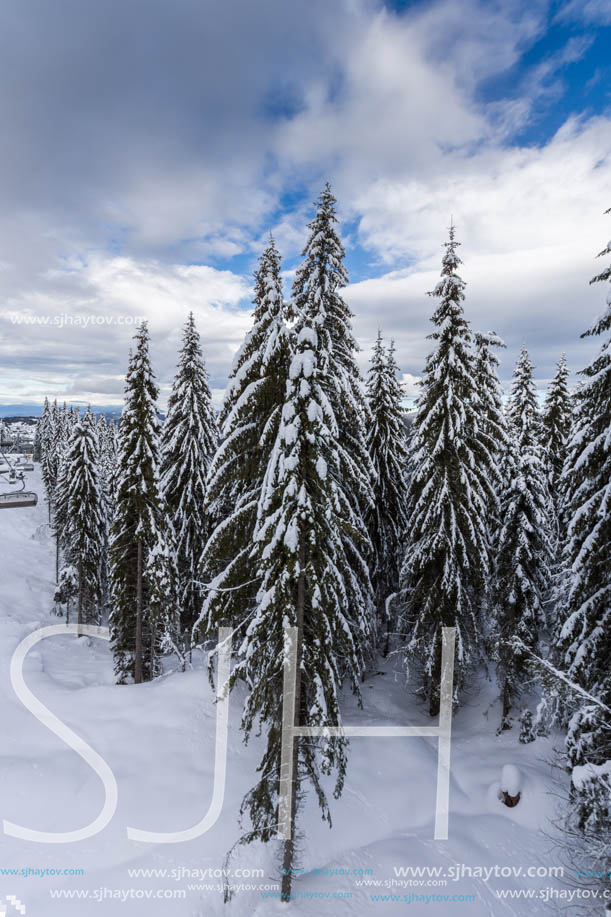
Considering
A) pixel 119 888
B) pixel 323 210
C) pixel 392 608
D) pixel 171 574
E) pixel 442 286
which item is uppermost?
pixel 323 210

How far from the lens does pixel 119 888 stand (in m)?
9.09

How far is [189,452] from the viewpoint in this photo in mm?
20422

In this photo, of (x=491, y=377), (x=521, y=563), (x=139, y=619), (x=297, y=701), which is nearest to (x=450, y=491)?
(x=521, y=563)

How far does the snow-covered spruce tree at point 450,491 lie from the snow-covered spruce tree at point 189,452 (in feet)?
33.1

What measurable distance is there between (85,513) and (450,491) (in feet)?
67.5

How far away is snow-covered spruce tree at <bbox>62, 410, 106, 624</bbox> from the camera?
79.5 ft

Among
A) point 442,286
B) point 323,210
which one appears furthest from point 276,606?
point 442,286

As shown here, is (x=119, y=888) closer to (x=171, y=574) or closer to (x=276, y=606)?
(x=276, y=606)

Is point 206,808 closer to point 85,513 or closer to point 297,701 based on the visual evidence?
point 297,701

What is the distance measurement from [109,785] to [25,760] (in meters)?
2.54

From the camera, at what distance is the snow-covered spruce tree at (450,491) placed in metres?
14.6

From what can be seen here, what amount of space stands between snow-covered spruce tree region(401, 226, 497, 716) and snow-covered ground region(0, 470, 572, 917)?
11.3 feet

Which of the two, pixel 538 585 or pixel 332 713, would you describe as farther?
pixel 538 585

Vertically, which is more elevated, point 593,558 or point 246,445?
point 246,445
